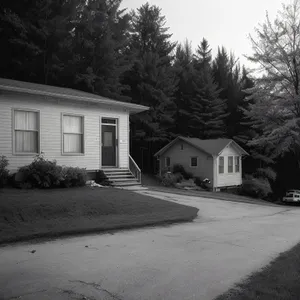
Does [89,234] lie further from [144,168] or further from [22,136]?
[144,168]

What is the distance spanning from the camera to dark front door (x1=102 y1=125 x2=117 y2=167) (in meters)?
19.1

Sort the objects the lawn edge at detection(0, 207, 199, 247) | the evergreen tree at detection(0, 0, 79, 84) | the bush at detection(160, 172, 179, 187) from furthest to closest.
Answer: the evergreen tree at detection(0, 0, 79, 84)
the bush at detection(160, 172, 179, 187)
the lawn edge at detection(0, 207, 199, 247)

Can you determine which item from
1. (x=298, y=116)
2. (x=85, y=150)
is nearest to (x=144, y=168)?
(x=298, y=116)

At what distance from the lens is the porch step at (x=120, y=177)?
1820 cm

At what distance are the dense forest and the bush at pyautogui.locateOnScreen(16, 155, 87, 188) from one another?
13.7 meters

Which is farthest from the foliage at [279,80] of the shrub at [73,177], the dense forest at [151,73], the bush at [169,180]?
the shrub at [73,177]

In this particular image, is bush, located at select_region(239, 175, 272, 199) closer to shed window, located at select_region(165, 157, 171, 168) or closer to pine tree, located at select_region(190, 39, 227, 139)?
shed window, located at select_region(165, 157, 171, 168)

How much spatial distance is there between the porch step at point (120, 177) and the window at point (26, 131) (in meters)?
3.81

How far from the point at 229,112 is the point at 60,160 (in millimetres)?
28476

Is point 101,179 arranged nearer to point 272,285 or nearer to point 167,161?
point 272,285

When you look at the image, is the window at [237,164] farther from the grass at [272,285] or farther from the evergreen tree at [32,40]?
the grass at [272,285]

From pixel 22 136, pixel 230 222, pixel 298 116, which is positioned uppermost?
pixel 298 116

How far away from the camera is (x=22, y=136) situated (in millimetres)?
16047

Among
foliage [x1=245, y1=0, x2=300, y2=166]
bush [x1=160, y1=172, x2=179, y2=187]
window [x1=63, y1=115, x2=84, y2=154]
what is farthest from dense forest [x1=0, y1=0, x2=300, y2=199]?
window [x1=63, y1=115, x2=84, y2=154]
